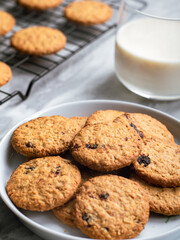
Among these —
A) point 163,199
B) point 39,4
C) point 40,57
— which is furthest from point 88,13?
point 163,199

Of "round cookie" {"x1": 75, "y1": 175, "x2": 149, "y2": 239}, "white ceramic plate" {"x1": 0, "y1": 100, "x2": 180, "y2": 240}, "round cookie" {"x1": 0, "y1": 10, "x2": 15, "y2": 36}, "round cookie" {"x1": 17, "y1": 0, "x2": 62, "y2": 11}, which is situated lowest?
"white ceramic plate" {"x1": 0, "y1": 100, "x2": 180, "y2": 240}

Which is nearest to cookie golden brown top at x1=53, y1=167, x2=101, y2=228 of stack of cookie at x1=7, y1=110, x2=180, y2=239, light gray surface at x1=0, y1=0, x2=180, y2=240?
stack of cookie at x1=7, y1=110, x2=180, y2=239

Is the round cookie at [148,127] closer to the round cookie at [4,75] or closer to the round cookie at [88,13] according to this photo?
the round cookie at [4,75]

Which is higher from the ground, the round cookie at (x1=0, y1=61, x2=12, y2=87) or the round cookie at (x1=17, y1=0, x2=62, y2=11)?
the round cookie at (x1=17, y1=0, x2=62, y2=11)

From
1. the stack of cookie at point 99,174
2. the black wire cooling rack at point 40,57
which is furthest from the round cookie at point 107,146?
the black wire cooling rack at point 40,57

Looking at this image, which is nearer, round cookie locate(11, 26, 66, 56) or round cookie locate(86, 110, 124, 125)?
round cookie locate(86, 110, 124, 125)

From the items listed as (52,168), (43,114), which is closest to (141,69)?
(43,114)

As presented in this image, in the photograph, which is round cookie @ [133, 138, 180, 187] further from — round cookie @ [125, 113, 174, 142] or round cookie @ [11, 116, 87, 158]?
round cookie @ [11, 116, 87, 158]
